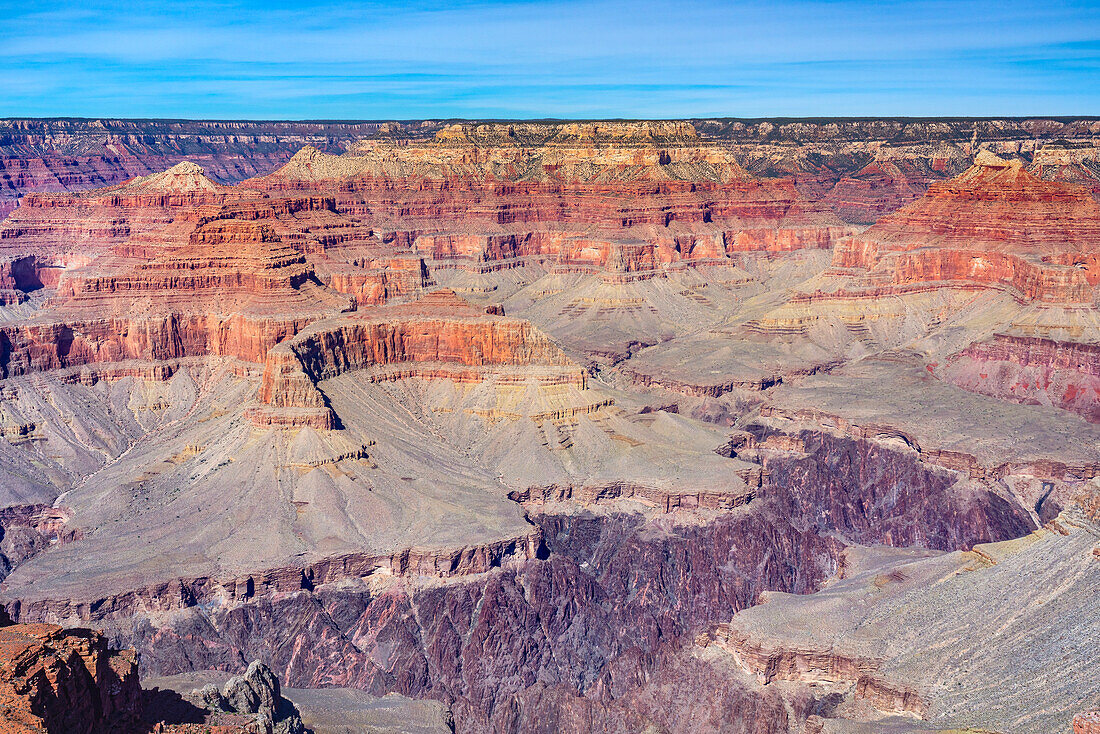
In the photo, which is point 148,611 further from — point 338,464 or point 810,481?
point 810,481

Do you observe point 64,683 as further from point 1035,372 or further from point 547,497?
point 1035,372

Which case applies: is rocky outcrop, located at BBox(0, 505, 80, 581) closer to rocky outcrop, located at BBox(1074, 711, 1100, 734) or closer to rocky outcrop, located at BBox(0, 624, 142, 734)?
rocky outcrop, located at BBox(0, 624, 142, 734)

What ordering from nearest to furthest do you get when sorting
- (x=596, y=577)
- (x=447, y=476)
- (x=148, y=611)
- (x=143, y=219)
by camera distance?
(x=148, y=611), (x=596, y=577), (x=447, y=476), (x=143, y=219)

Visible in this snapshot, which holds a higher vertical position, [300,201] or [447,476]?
[300,201]

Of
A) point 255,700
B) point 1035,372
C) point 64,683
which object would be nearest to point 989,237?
point 1035,372

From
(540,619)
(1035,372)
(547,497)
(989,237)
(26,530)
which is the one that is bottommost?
(540,619)

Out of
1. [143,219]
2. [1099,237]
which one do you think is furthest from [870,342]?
[143,219]

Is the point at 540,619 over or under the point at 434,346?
under

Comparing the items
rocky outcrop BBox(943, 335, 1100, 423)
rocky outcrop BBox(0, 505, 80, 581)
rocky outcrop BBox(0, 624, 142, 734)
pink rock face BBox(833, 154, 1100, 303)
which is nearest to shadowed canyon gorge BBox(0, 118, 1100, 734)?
rocky outcrop BBox(0, 624, 142, 734)
